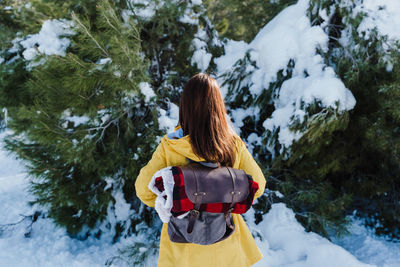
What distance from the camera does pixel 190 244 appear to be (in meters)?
1.45

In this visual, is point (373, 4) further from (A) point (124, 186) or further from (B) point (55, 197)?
(B) point (55, 197)

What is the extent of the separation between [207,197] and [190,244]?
1.28 ft

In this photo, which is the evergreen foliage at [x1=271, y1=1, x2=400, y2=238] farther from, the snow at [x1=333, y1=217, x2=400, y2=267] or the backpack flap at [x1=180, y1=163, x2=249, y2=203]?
the backpack flap at [x1=180, y1=163, x2=249, y2=203]

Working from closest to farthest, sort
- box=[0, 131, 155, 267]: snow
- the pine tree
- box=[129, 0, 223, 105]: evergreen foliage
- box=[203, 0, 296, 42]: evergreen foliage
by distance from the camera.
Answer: the pine tree, box=[0, 131, 155, 267]: snow, box=[129, 0, 223, 105]: evergreen foliage, box=[203, 0, 296, 42]: evergreen foliage

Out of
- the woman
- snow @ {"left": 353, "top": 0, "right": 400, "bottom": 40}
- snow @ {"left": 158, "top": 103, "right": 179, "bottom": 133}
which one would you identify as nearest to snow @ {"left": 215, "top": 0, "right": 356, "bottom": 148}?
snow @ {"left": 353, "top": 0, "right": 400, "bottom": 40}

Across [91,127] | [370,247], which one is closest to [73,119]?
[91,127]

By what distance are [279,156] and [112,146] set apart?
6.77ft

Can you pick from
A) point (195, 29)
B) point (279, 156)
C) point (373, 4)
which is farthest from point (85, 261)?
point (373, 4)

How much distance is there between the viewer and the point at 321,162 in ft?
11.5

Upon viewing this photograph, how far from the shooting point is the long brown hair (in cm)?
126

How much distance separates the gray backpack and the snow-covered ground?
182cm

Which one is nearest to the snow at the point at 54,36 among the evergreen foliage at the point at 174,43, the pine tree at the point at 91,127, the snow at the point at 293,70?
the pine tree at the point at 91,127

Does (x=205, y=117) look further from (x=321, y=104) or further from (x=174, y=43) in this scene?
(x=174, y=43)

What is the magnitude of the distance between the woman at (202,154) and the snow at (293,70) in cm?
158
